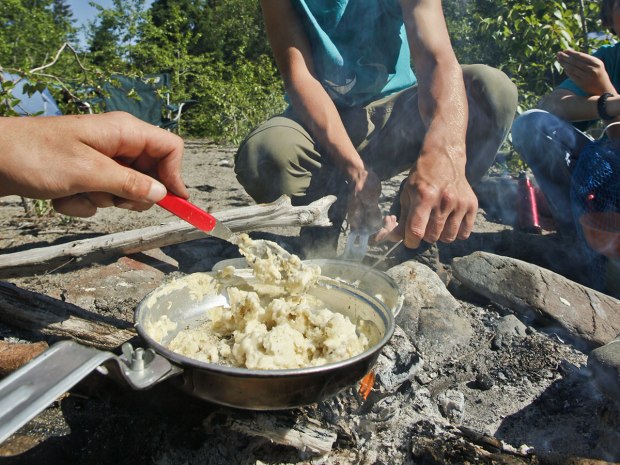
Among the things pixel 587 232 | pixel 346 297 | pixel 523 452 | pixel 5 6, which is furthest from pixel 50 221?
pixel 5 6

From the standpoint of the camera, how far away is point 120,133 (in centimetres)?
140

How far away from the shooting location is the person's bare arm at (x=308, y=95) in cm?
249

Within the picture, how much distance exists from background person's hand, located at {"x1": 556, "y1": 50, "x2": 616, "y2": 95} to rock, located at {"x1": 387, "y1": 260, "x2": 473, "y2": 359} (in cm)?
200

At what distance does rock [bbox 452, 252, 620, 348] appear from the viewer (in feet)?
7.37

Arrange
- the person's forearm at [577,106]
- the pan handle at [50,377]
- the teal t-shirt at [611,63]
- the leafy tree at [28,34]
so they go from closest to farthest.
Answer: the pan handle at [50,377] → the person's forearm at [577,106] → the teal t-shirt at [611,63] → the leafy tree at [28,34]

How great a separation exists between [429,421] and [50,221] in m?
3.19

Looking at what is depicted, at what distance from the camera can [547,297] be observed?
235 centimetres

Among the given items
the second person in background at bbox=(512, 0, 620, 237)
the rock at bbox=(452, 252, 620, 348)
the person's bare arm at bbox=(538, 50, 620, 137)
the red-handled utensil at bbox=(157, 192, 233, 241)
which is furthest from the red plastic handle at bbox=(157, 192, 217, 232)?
the person's bare arm at bbox=(538, 50, 620, 137)

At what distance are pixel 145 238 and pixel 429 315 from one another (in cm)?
162

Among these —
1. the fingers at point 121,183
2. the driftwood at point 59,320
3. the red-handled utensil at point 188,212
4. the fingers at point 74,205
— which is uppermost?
the fingers at point 121,183

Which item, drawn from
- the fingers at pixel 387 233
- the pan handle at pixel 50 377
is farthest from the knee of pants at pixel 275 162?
the pan handle at pixel 50 377

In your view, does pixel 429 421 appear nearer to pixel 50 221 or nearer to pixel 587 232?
pixel 587 232

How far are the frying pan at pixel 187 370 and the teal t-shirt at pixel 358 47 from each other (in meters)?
1.64

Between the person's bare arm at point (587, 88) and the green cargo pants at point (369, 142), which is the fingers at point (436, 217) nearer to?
the green cargo pants at point (369, 142)
